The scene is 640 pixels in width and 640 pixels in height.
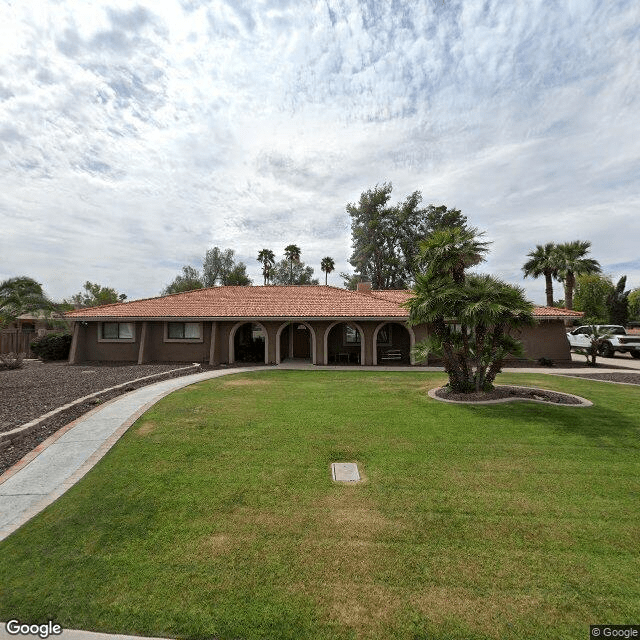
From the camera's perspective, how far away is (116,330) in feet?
71.9

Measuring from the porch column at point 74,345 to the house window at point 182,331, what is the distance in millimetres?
5237

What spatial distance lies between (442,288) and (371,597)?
377 inches

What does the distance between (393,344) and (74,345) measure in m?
19.7

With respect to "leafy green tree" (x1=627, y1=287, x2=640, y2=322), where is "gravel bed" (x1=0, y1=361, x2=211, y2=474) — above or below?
below

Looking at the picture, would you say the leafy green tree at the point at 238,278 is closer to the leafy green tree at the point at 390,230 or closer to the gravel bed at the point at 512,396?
the leafy green tree at the point at 390,230

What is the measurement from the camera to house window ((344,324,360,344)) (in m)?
23.1

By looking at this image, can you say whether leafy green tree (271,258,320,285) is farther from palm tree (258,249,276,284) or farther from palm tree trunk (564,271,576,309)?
palm tree trunk (564,271,576,309)

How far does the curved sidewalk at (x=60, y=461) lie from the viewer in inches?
202

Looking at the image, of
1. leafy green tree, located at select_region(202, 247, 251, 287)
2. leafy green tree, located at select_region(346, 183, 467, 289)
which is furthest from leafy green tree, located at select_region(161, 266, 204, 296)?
leafy green tree, located at select_region(346, 183, 467, 289)

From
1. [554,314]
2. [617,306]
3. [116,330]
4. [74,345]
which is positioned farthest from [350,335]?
[617,306]

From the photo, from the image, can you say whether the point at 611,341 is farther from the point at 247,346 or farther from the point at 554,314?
the point at 247,346

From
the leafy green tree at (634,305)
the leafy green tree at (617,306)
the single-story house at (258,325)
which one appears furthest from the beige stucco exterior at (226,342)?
the leafy green tree at (634,305)

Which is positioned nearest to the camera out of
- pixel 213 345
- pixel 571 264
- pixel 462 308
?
pixel 462 308

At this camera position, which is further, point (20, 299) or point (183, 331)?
point (183, 331)
